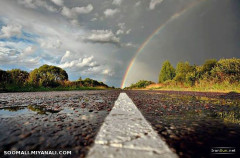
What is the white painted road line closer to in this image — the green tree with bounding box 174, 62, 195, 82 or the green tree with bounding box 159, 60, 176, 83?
the green tree with bounding box 174, 62, 195, 82

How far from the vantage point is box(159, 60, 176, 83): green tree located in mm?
56766

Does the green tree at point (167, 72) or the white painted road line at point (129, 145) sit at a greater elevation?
the green tree at point (167, 72)

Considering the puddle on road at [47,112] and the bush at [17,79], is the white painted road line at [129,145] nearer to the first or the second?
the puddle on road at [47,112]

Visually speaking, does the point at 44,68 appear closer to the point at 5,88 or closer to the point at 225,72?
the point at 5,88

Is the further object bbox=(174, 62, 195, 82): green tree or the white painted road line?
bbox=(174, 62, 195, 82): green tree

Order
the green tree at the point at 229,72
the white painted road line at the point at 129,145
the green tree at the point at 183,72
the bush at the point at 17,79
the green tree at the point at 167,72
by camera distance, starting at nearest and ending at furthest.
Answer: the white painted road line at the point at 129,145 → the bush at the point at 17,79 → the green tree at the point at 229,72 → the green tree at the point at 183,72 → the green tree at the point at 167,72

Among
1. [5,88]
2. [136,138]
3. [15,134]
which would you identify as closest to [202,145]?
[136,138]

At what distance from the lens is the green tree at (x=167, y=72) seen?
56.8m

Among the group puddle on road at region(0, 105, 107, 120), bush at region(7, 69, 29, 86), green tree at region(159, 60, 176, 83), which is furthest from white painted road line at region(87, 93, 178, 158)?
green tree at region(159, 60, 176, 83)

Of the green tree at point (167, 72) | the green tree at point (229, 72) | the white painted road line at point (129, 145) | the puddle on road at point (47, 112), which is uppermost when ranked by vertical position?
the green tree at point (167, 72)

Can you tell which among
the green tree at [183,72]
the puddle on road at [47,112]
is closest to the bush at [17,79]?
the puddle on road at [47,112]

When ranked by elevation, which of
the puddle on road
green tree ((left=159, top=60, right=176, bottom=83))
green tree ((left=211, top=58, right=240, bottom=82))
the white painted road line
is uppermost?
green tree ((left=159, top=60, right=176, bottom=83))

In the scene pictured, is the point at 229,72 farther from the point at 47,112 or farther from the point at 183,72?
the point at 183,72

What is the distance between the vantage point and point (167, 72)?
57.5 m
